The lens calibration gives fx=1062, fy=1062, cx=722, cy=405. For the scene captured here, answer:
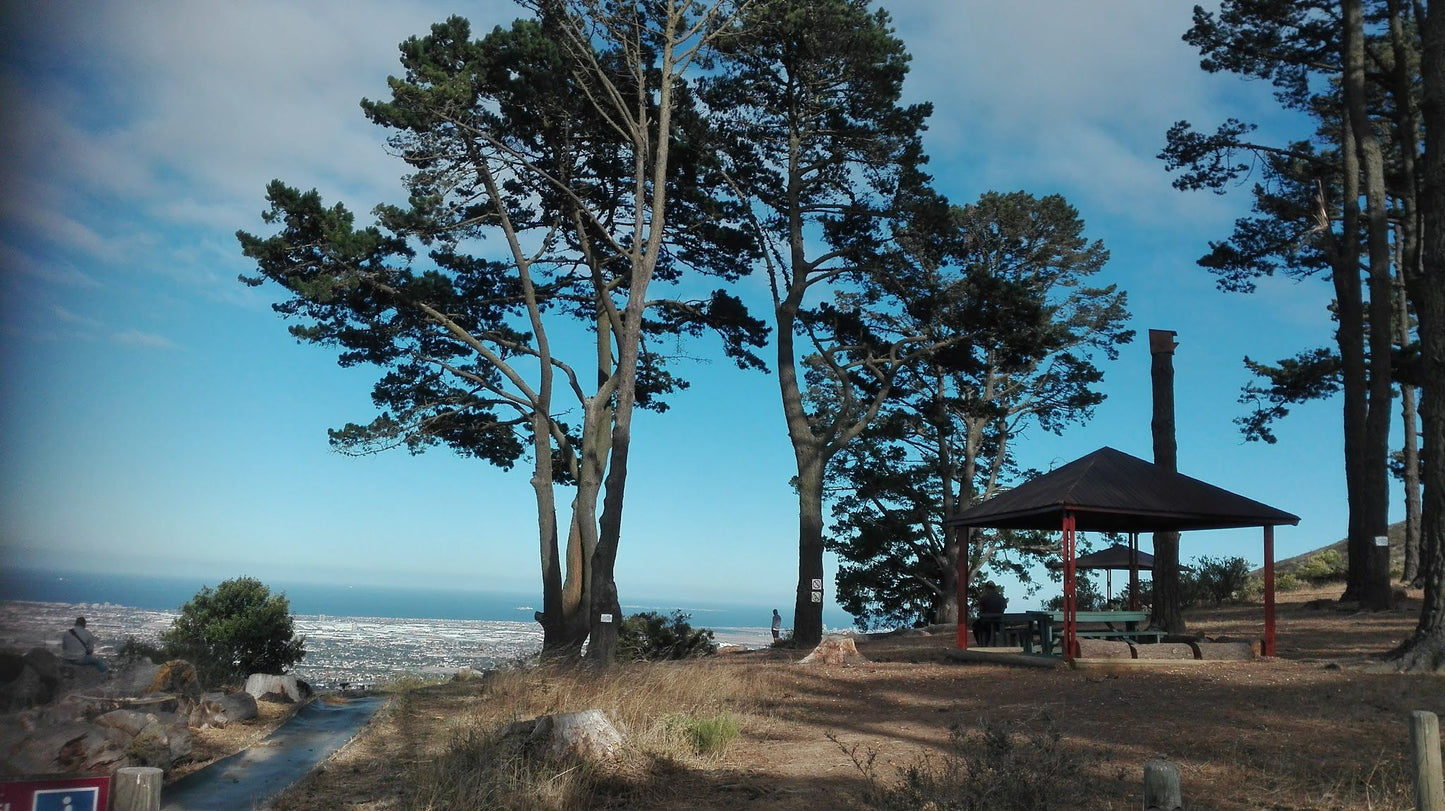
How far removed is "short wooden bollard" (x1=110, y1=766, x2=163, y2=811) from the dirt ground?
2.77 metres

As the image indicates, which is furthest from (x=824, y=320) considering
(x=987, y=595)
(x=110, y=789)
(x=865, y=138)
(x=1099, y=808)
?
(x=110, y=789)

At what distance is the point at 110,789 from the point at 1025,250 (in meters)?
27.1

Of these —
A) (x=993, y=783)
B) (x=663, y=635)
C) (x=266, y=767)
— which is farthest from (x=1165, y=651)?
(x=663, y=635)

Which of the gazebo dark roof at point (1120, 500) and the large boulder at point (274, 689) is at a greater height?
A: the gazebo dark roof at point (1120, 500)

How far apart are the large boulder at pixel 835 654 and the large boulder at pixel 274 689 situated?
23.4 ft

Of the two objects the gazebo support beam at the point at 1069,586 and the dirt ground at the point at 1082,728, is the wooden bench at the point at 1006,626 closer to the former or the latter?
the dirt ground at the point at 1082,728

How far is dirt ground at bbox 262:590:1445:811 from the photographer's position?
6.96 meters

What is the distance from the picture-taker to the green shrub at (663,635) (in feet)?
74.1

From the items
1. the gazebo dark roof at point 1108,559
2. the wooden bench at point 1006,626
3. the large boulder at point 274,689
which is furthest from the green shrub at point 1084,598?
the large boulder at point 274,689

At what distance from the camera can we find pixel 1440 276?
36.8 ft

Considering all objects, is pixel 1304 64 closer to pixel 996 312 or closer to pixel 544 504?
pixel 996 312

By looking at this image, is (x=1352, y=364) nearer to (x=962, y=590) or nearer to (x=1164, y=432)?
(x=1164, y=432)

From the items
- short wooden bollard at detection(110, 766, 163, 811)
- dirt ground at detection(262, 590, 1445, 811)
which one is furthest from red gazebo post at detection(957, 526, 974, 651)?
short wooden bollard at detection(110, 766, 163, 811)

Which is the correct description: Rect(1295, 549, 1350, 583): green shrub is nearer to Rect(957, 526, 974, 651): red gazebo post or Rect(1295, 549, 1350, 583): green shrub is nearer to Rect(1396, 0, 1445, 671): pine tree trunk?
Rect(957, 526, 974, 651): red gazebo post
